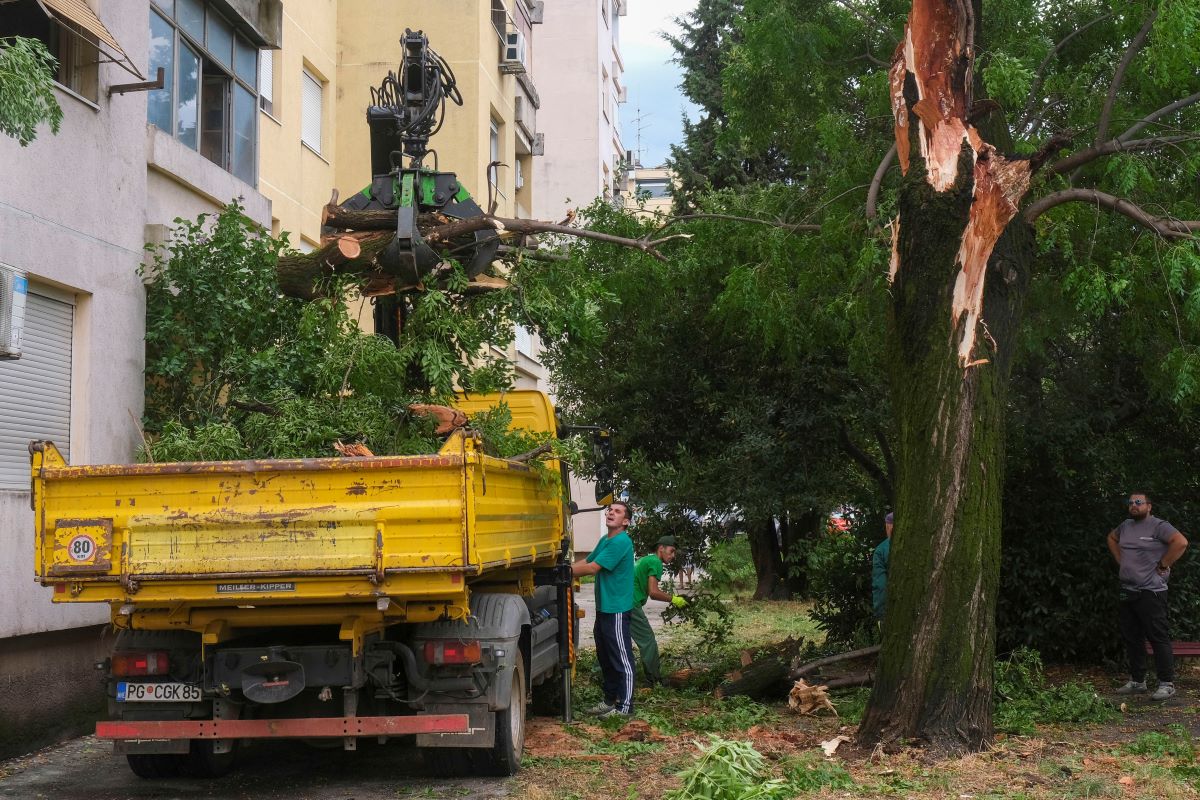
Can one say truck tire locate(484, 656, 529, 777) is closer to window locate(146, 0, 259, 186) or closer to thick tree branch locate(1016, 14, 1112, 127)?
window locate(146, 0, 259, 186)

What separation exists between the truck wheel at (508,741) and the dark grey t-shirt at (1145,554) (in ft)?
19.4

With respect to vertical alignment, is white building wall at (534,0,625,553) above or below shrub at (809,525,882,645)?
above

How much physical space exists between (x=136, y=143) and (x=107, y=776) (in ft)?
17.2

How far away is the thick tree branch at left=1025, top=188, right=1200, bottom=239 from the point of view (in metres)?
9.19

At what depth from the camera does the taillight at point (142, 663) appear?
25.2ft

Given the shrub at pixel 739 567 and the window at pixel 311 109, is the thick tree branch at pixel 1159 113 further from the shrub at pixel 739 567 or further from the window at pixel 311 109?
the window at pixel 311 109

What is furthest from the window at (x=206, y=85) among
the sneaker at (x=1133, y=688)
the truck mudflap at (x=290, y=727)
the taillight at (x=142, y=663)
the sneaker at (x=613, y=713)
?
the sneaker at (x=1133, y=688)

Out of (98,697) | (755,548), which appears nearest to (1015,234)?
(98,697)

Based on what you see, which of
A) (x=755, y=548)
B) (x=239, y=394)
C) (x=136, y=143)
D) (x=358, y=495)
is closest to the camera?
(x=358, y=495)

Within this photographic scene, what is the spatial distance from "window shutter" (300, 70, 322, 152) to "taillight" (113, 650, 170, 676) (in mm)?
12609

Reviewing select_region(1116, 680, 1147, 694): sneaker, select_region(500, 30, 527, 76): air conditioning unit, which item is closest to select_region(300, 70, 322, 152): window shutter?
select_region(500, 30, 527, 76): air conditioning unit

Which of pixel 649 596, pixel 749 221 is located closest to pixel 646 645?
pixel 649 596

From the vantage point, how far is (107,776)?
8656 mm

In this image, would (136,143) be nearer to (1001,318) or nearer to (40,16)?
(40,16)
